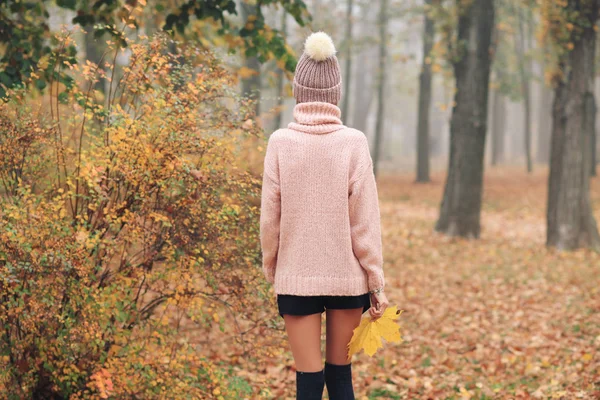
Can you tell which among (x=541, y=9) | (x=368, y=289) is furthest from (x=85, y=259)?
(x=541, y=9)

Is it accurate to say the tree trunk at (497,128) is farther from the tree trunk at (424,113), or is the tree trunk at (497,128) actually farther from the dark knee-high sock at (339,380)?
the dark knee-high sock at (339,380)

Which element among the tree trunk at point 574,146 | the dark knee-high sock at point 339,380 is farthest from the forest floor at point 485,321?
the dark knee-high sock at point 339,380

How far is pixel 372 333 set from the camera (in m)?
3.13

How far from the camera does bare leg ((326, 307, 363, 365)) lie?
3078 mm

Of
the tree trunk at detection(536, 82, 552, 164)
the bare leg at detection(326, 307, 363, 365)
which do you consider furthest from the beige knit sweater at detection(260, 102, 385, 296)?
the tree trunk at detection(536, 82, 552, 164)

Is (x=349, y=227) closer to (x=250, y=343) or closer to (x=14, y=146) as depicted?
(x=250, y=343)

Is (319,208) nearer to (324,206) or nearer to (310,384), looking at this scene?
(324,206)

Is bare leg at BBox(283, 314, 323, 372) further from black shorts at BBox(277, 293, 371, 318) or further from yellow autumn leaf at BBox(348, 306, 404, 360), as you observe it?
yellow autumn leaf at BBox(348, 306, 404, 360)

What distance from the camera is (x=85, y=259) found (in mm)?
3447

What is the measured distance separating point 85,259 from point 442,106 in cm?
1151

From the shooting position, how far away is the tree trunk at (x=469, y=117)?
12289 millimetres

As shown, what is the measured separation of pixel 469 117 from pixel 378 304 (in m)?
9.88

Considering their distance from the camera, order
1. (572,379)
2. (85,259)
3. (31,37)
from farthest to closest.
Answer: (31,37) → (572,379) → (85,259)

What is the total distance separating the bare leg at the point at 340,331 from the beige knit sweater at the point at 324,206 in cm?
16
